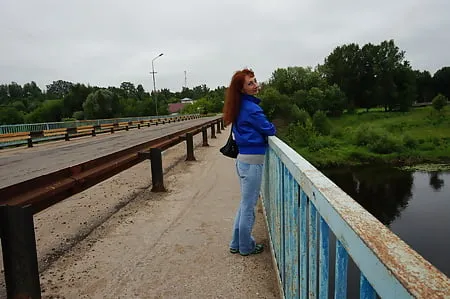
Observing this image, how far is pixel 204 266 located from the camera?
3.42m

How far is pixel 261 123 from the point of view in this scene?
10.4ft

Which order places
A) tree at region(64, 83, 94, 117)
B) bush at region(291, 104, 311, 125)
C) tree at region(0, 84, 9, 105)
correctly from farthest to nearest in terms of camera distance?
1. tree at region(0, 84, 9, 105)
2. tree at region(64, 83, 94, 117)
3. bush at region(291, 104, 311, 125)

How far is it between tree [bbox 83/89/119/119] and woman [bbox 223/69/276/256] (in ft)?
229

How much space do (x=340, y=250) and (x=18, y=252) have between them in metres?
2.33

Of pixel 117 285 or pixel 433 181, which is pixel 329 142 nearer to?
pixel 433 181

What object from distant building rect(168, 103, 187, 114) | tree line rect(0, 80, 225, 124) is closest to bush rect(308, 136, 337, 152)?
tree line rect(0, 80, 225, 124)

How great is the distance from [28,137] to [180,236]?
Result: 52.3ft

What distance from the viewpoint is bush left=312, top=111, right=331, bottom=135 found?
Answer: 54438mm

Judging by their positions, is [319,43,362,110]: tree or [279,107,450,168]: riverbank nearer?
[279,107,450,168]: riverbank

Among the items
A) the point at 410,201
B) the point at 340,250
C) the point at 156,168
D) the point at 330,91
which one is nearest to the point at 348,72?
the point at 330,91

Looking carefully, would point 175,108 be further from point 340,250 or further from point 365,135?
point 340,250

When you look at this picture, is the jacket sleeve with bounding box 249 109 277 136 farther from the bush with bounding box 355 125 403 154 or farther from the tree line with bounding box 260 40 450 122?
the tree line with bounding box 260 40 450 122

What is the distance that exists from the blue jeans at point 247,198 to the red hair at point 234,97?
44 centimetres

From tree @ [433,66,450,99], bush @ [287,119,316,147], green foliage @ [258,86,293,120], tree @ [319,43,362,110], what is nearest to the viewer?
bush @ [287,119,316,147]
